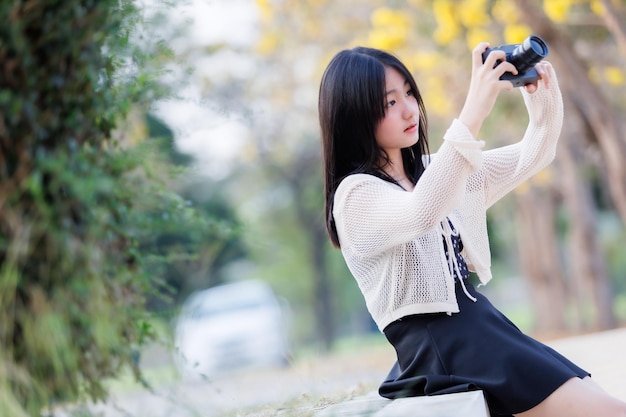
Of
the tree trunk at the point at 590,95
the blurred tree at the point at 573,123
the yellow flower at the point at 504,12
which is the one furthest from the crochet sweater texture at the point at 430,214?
the yellow flower at the point at 504,12

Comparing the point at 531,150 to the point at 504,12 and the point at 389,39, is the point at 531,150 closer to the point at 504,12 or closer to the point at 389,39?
the point at 504,12

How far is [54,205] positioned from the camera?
245cm

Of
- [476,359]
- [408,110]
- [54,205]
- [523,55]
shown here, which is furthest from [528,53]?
[54,205]

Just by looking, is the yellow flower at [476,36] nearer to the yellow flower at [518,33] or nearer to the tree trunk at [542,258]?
the yellow flower at [518,33]

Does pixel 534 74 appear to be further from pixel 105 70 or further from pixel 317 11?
pixel 317 11

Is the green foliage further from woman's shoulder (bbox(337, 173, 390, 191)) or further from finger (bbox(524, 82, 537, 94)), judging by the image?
finger (bbox(524, 82, 537, 94))

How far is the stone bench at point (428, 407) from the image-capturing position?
209 centimetres

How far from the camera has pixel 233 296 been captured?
19.0 m

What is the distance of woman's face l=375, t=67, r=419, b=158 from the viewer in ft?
8.41

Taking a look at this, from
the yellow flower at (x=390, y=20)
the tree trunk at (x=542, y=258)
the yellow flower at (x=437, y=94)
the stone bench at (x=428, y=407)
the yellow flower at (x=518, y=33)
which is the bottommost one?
the tree trunk at (x=542, y=258)

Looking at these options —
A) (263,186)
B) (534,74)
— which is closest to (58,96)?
(534,74)

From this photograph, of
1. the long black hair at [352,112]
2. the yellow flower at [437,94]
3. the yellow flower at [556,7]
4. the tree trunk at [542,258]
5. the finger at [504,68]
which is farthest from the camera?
the tree trunk at [542,258]

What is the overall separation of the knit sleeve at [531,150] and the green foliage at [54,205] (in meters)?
1.15

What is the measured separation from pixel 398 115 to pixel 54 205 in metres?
0.98
